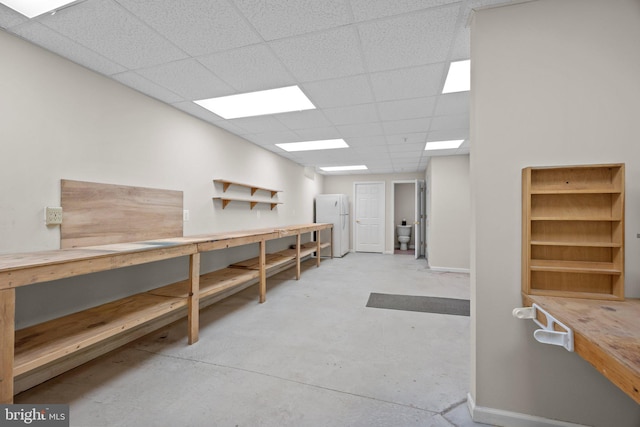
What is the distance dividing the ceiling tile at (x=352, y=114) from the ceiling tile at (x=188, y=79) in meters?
1.15

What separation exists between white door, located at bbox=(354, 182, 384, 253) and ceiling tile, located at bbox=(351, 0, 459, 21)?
6383 millimetres

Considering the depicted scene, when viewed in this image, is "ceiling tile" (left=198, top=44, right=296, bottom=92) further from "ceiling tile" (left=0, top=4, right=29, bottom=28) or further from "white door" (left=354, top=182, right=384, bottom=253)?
"white door" (left=354, top=182, right=384, bottom=253)

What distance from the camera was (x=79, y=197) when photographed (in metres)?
2.16

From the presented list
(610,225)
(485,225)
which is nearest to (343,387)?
(485,225)

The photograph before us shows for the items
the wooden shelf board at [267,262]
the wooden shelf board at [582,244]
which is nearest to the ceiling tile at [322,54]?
the wooden shelf board at [582,244]

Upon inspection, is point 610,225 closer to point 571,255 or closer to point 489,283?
point 571,255

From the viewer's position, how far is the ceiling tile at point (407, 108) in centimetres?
283

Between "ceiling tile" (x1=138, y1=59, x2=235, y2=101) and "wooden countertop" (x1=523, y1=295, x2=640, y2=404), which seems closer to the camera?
"wooden countertop" (x1=523, y1=295, x2=640, y2=404)

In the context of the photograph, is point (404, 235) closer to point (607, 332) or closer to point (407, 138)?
point (407, 138)

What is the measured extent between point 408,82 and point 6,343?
10.3ft

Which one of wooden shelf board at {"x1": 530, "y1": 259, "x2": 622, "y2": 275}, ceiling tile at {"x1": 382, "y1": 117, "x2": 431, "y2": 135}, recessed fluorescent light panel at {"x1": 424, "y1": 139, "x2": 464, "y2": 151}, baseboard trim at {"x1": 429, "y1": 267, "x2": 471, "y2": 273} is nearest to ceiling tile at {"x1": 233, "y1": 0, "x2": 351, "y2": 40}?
wooden shelf board at {"x1": 530, "y1": 259, "x2": 622, "y2": 275}

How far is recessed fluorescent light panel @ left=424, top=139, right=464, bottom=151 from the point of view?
14.6 ft

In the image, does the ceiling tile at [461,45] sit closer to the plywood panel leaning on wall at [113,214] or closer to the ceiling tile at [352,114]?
the ceiling tile at [352,114]

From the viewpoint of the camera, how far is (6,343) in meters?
1.31
